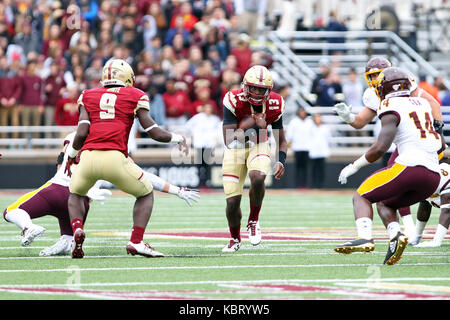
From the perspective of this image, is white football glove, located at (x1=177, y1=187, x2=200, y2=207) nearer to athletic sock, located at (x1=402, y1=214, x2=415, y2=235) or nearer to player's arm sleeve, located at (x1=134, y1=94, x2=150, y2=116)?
player's arm sleeve, located at (x1=134, y1=94, x2=150, y2=116)

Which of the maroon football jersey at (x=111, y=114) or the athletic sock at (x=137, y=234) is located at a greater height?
the maroon football jersey at (x=111, y=114)

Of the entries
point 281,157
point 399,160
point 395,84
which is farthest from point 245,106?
point 399,160

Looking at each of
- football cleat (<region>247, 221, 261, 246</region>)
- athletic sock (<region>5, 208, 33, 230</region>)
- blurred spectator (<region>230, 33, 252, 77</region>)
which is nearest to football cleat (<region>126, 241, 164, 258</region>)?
athletic sock (<region>5, 208, 33, 230</region>)

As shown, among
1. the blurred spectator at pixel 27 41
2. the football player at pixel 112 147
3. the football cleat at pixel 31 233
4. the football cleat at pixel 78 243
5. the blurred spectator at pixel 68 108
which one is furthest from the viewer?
the blurred spectator at pixel 27 41

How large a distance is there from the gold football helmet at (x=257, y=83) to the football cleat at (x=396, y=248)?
2.26 metres

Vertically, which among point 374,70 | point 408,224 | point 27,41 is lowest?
point 408,224

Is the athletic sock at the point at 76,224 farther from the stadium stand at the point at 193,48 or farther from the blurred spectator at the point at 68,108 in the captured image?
the stadium stand at the point at 193,48

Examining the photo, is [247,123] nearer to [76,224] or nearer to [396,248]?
[76,224]

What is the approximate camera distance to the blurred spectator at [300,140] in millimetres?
21250

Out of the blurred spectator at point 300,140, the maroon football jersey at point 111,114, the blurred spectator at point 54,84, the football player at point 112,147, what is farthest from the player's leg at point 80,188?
the blurred spectator at point 300,140

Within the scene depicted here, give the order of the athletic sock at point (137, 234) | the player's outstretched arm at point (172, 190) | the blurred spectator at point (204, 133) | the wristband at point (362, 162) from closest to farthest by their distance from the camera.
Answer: the wristband at point (362, 162) → the athletic sock at point (137, 234) → the player's outstretched arm at point (172, 190) → the blurred spectator at point (204, 133)

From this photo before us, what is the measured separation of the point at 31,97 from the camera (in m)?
20.3

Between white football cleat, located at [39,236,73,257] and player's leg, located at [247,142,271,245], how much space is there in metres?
1.80

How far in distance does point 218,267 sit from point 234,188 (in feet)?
6.00
